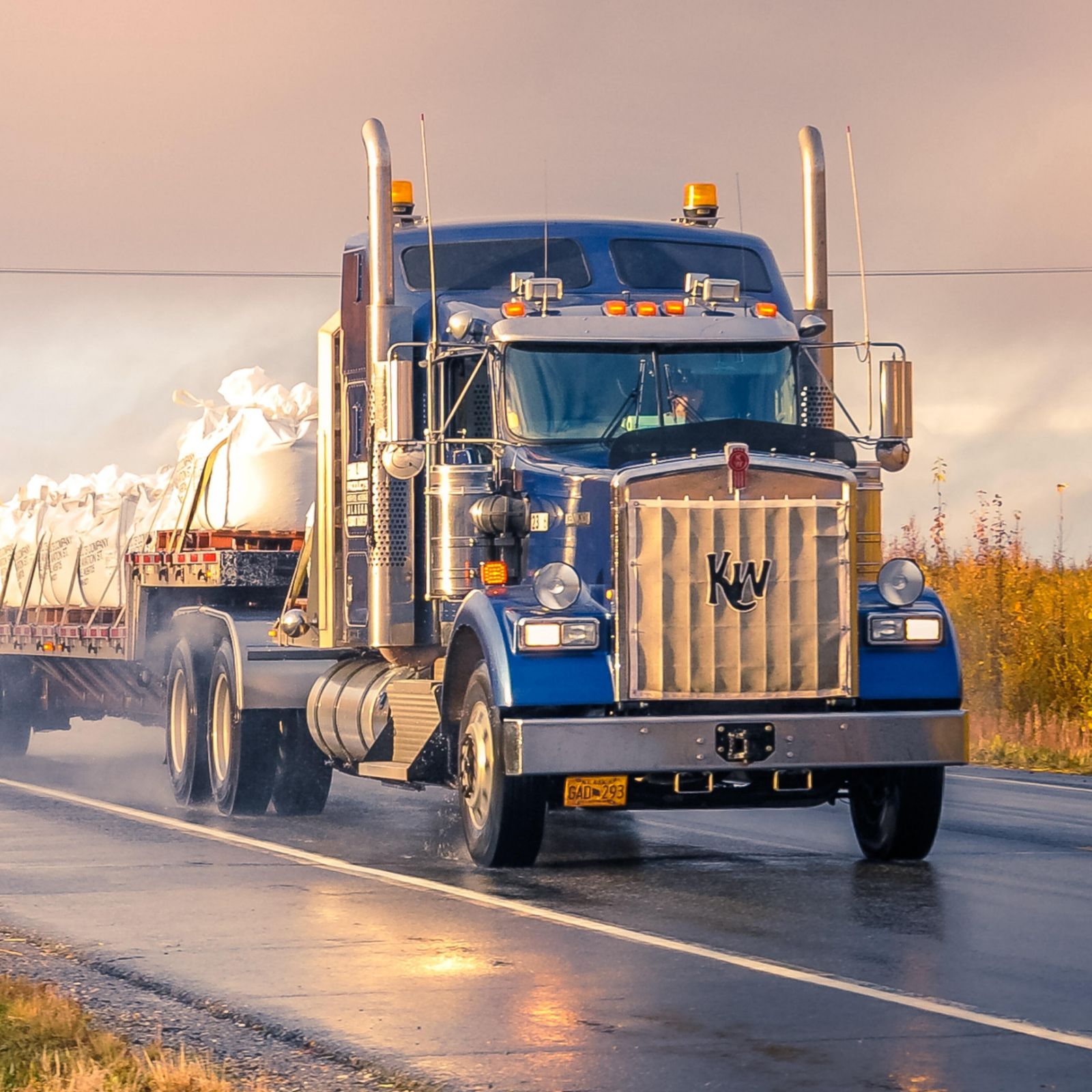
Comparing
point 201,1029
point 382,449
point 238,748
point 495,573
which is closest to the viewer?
point 201,1029

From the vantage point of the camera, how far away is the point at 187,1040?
26.0 ft

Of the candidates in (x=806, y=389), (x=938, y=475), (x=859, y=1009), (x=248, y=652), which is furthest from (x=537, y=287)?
(x=938, y=475)

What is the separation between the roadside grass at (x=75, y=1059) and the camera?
7.06 meters

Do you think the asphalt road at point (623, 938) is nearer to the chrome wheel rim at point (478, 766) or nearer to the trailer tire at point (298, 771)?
the chrome wheel rim at point (478, 766)

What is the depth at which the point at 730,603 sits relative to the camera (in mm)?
11961

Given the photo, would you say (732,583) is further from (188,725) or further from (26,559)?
(26,559)

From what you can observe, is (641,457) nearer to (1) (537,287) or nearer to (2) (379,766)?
(1) (537,287)

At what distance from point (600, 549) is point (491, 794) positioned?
1397 mm

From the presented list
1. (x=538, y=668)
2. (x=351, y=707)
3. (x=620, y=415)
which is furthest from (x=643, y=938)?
(x=351, y=707)

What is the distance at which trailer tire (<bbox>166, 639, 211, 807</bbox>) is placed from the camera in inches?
686

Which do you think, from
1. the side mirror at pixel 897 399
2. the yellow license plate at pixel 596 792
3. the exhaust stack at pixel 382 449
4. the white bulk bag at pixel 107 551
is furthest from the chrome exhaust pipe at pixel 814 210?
the white bulk bag at pixel 107 551

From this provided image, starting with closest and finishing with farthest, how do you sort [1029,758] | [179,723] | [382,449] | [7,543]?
[382,449]
[179,723]
[1029,758]
[7,543]

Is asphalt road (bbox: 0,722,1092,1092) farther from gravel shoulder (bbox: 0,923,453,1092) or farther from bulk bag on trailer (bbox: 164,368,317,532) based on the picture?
bulk bag on trailer (bbox: 164,368,317,532)

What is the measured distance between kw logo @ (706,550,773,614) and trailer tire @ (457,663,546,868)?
4.10ft
